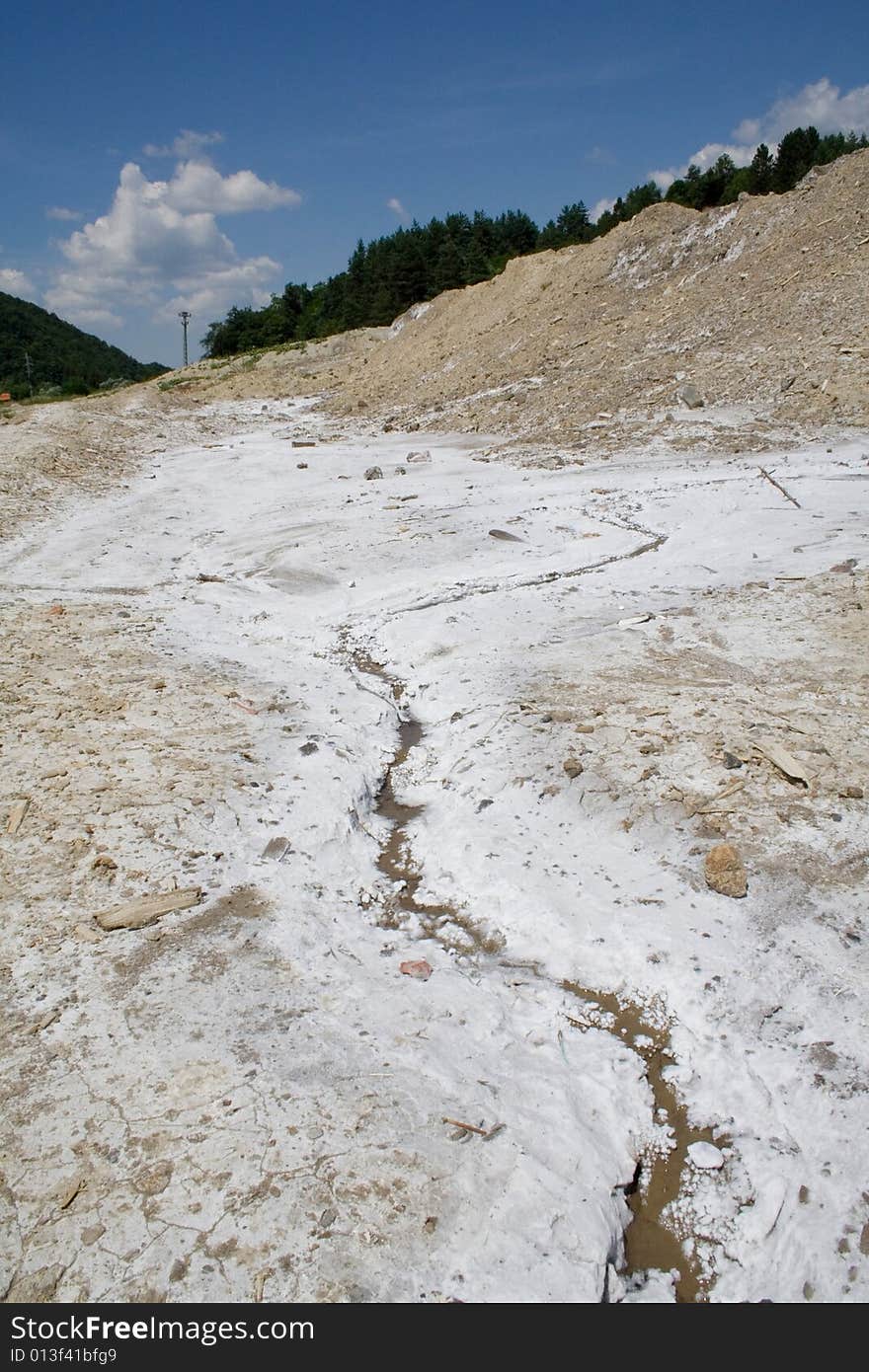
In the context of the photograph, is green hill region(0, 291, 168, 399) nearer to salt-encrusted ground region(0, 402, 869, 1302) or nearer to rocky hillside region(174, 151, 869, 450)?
rocky hillside region(174, 151, 869, 450)

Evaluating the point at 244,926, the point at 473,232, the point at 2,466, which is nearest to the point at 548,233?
the point at 473,232

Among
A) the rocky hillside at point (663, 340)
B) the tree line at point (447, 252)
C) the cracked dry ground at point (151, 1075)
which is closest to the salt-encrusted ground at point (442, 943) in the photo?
the cracked dry ground at point (151, 1075)

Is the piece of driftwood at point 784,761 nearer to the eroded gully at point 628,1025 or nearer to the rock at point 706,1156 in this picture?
the eroded gully at point 628,1025

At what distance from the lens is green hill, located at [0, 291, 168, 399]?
243 ft

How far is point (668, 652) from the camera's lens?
24.2 ft

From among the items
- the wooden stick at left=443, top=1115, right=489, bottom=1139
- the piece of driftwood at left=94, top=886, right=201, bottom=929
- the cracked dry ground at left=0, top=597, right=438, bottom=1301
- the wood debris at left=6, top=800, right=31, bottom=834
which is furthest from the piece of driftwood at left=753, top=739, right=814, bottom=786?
the wood debris at left=6, top=800, right=31, bottom=834

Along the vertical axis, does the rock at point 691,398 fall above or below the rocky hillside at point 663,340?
below

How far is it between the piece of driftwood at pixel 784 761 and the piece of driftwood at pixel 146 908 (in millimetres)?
3806

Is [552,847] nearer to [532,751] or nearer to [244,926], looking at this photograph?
[532,751]

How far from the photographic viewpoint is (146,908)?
4492 mm

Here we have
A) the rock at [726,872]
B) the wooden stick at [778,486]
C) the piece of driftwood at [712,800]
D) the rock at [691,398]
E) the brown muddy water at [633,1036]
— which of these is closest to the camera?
the brown muddy water at [633,1036]

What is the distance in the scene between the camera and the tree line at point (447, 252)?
4519 centimetres

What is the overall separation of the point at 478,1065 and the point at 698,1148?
977 mm

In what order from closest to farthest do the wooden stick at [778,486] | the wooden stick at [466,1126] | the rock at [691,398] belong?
the wooden stick at [466,1126], the wooden stick at [778,486], the rock at [691,398]
